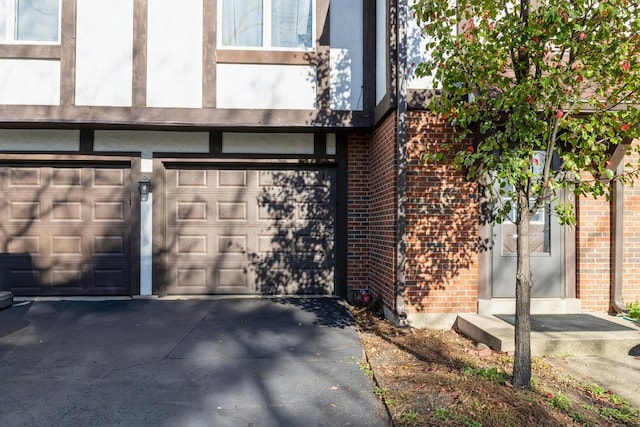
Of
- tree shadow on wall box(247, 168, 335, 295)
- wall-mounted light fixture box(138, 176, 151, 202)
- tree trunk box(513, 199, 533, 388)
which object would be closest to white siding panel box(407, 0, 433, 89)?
tree shadow on wall box(247, 168, 335, 295)

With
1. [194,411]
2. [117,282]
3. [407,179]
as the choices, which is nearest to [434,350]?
[407,179]

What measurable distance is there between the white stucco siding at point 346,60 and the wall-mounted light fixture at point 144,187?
324 cm

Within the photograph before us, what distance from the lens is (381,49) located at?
5.77 metres

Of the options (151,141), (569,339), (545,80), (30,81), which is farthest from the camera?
(151,141)

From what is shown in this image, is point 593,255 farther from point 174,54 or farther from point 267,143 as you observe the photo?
point 174,54

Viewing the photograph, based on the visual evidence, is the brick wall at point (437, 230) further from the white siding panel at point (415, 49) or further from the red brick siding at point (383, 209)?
the white siding panel at point (415, 49)

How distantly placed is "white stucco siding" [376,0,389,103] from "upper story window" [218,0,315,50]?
1037 millimetres

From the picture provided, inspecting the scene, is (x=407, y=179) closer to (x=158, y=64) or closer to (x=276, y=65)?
(x=276, y=65)

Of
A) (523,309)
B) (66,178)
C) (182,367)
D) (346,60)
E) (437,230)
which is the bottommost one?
(182,367)

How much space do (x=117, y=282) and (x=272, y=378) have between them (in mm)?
4076

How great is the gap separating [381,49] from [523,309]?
4169 mm

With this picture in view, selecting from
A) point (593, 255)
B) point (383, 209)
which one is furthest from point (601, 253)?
point (383, 209)

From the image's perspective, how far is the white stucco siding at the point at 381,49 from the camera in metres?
5.53

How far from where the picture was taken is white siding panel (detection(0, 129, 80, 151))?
6.29 m
